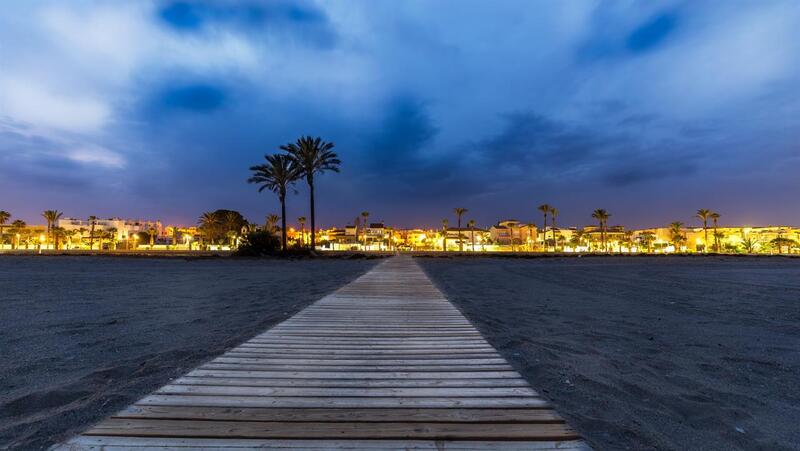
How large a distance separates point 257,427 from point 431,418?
1.37 metres

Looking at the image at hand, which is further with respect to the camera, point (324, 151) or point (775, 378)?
point (324, 151)

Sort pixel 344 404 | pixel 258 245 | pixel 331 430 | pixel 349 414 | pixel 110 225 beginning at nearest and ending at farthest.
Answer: pixel 331 430, pixel 349 414, pixel 344 404, pixel 258 245, pixel 110 225

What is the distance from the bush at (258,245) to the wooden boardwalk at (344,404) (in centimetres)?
4044

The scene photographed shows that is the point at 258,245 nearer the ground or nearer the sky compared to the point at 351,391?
nearer the sky

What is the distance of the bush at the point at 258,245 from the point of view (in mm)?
43562

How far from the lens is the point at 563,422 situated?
9.95ft

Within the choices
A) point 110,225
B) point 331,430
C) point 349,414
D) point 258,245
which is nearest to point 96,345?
point 349,414

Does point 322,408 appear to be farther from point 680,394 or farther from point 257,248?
point 257,248

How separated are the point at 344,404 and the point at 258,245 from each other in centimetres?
4359

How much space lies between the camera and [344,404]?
3.39 meters

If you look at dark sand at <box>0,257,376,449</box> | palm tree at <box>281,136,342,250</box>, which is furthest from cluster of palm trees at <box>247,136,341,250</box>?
dark sand at <box>0,257,376,449</box>

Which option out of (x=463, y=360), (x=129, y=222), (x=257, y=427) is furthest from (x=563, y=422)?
(x=129, y=222)

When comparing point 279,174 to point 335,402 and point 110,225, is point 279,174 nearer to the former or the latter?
point 335,402

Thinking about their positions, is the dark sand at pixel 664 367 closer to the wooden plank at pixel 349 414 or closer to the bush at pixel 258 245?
the wooden plank at pixel 349 414
